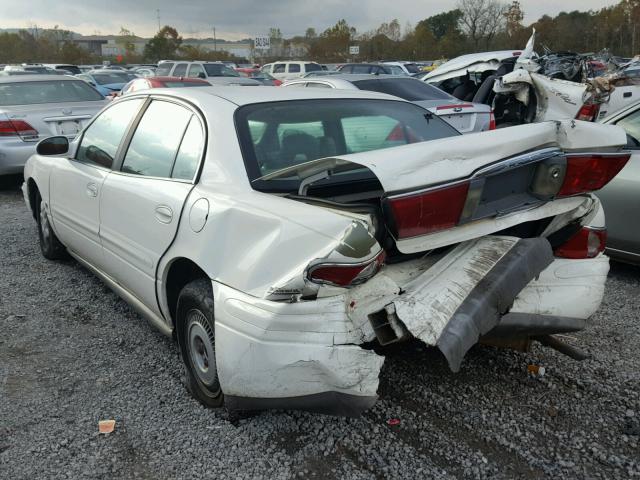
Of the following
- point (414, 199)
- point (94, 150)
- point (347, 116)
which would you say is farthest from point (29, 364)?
point (414, 199)

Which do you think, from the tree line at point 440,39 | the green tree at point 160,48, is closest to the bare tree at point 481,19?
the tree line at point 440,39

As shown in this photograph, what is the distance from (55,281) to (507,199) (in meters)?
3.88

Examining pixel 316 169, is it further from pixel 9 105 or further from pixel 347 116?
pixel 9 105

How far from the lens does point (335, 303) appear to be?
7.58 feet

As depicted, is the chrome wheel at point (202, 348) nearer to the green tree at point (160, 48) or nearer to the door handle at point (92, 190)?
the door handle at point (92, 190)

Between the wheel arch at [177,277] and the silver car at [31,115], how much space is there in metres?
6.15

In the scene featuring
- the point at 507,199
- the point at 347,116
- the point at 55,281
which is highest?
the point at 347,116

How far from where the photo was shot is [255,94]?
133 inches

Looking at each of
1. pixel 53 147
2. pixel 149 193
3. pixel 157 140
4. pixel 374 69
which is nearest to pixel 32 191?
pixel 53 147

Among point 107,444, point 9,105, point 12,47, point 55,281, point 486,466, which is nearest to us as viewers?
point 486,466

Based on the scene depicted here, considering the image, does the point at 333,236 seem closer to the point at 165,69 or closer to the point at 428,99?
the point at 428,99

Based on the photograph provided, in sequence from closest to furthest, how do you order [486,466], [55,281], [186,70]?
[486,466]
[55,281]
[186,70]

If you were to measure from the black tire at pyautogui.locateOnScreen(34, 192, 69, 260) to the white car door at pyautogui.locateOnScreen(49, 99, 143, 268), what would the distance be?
52cm

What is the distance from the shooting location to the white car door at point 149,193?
302 cm
